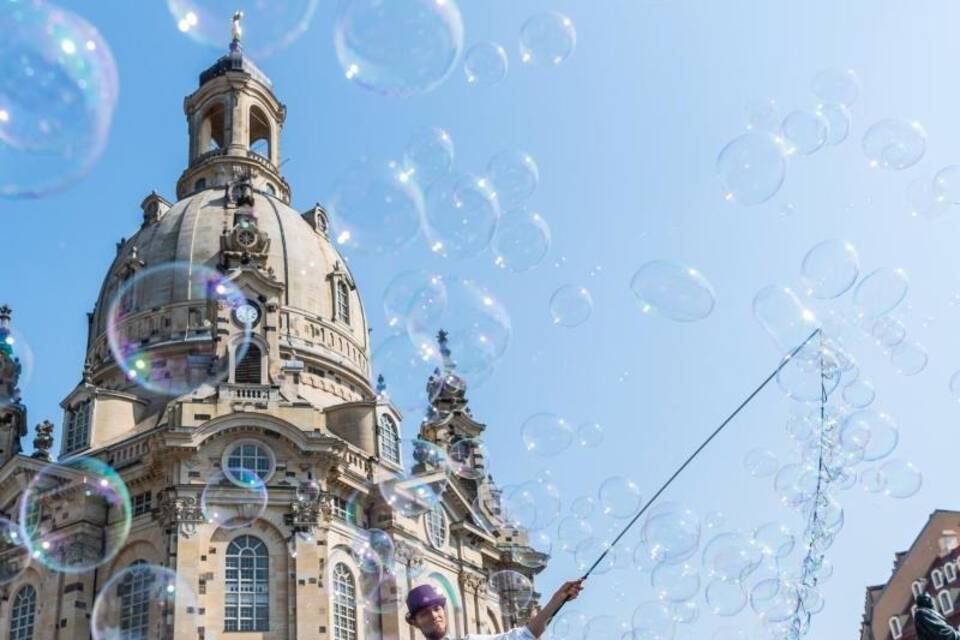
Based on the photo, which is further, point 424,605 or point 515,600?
point 515,600

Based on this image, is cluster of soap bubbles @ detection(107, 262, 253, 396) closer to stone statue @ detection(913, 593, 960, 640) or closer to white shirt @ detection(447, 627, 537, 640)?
stone statue @ detection(913, 593, 960, 640)

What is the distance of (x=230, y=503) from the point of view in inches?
1559

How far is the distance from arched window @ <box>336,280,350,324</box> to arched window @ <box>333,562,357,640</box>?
21448 mm

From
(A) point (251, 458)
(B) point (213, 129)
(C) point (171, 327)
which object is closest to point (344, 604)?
(A) point (251, 458)

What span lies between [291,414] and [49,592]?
12.0 m

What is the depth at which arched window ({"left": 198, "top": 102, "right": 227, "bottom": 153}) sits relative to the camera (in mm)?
73000

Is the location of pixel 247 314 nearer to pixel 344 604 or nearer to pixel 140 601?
pixel 140 601

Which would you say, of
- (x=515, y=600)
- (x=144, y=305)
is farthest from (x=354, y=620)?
(x=144, y=305)

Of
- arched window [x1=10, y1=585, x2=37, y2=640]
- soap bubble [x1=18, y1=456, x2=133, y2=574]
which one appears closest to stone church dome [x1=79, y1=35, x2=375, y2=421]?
soap bubble [x1=18, y1=456, x2=133, y2=574]

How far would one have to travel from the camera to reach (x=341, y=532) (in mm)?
41750

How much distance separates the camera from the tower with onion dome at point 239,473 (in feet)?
128

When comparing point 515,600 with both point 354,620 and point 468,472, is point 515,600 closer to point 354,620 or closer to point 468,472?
point 468,472

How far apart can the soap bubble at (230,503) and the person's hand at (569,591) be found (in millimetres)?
33576

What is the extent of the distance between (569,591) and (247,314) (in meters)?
42.8
